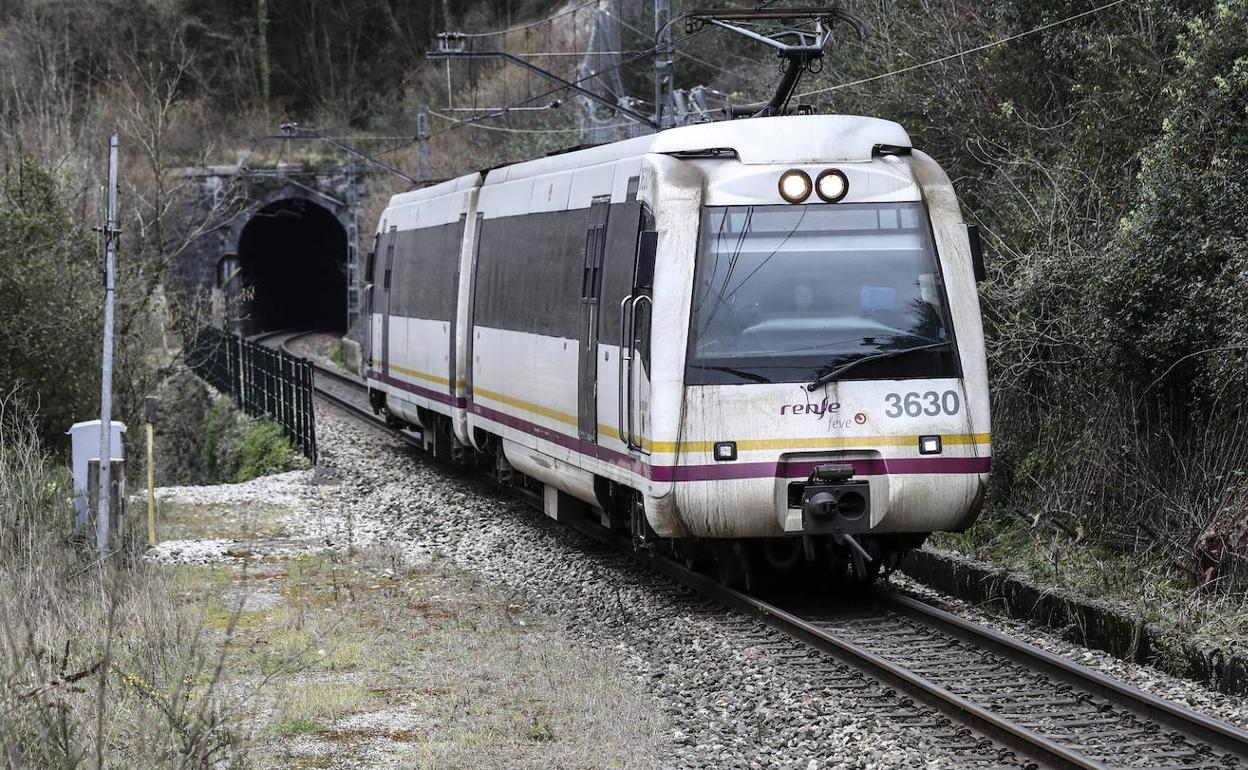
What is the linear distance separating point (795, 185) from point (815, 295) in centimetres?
75

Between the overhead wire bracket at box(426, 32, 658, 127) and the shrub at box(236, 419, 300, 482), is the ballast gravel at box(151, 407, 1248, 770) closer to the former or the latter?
the shrub at box(236, 419, 300, 482)

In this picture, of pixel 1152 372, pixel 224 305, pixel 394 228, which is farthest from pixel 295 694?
pixel 224 305

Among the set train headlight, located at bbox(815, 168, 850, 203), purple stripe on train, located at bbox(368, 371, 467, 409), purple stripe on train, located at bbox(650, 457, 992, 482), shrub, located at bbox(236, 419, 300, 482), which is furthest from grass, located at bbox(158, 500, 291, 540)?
train headlight, located at bbox(815, 168, 850, 203)

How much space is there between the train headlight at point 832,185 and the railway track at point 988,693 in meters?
2.76

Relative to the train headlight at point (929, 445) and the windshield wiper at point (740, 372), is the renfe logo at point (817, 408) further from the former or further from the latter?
the train headlight at point (929, 445)

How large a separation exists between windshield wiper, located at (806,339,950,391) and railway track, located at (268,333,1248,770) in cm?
153

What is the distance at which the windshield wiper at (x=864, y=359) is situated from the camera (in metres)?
9.95

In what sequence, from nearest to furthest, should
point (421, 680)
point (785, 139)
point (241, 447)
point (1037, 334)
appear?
1. point (421, 680)
2. point (785, 139)
3. point (1037, 334)
4. point (241, 447)

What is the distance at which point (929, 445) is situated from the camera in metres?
10.0

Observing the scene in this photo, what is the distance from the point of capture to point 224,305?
147 feet

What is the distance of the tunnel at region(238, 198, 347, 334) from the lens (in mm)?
57906

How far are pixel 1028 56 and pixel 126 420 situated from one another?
16.6 meters

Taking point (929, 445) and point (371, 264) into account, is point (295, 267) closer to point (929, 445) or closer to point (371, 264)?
point (371, 264)

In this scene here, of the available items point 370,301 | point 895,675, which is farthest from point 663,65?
point 895,675
